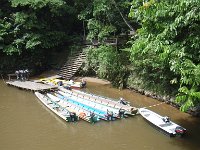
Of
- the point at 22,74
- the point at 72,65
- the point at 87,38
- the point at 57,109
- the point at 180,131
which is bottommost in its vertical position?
the point at 180,131

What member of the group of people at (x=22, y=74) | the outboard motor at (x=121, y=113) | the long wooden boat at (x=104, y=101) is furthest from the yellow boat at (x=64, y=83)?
the outboard motor at (x=121, y=113)

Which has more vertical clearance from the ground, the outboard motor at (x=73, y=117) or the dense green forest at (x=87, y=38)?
the dense green forest at (x=87, y=38)

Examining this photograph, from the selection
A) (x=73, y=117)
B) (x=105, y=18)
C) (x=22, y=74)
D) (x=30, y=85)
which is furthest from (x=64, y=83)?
(x=73, y=117)

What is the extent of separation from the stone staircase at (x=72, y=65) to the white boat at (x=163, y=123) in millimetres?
10112

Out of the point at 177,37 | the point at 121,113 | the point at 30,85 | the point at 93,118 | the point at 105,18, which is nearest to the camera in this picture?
the point at 177,37

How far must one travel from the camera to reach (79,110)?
66.3 feet

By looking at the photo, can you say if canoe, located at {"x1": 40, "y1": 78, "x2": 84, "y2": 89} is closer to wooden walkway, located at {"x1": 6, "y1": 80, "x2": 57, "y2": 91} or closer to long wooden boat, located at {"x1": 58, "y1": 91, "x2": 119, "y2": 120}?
wooden walkway, located at {"x1": 6, "y1": 80, "x2": 57, "y2": 91}

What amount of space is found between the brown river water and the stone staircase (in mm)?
6655

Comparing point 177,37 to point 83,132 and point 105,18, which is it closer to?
point 83,132

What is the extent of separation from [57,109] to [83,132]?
3242 mm

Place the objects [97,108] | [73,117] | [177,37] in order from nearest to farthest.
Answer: [177,37] → [73,117] → [97,108]

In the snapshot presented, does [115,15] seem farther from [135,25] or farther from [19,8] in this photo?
[19,8]

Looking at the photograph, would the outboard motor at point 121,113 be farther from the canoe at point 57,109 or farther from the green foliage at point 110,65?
the green foliage at point 110,65

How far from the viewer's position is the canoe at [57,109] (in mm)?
19016
